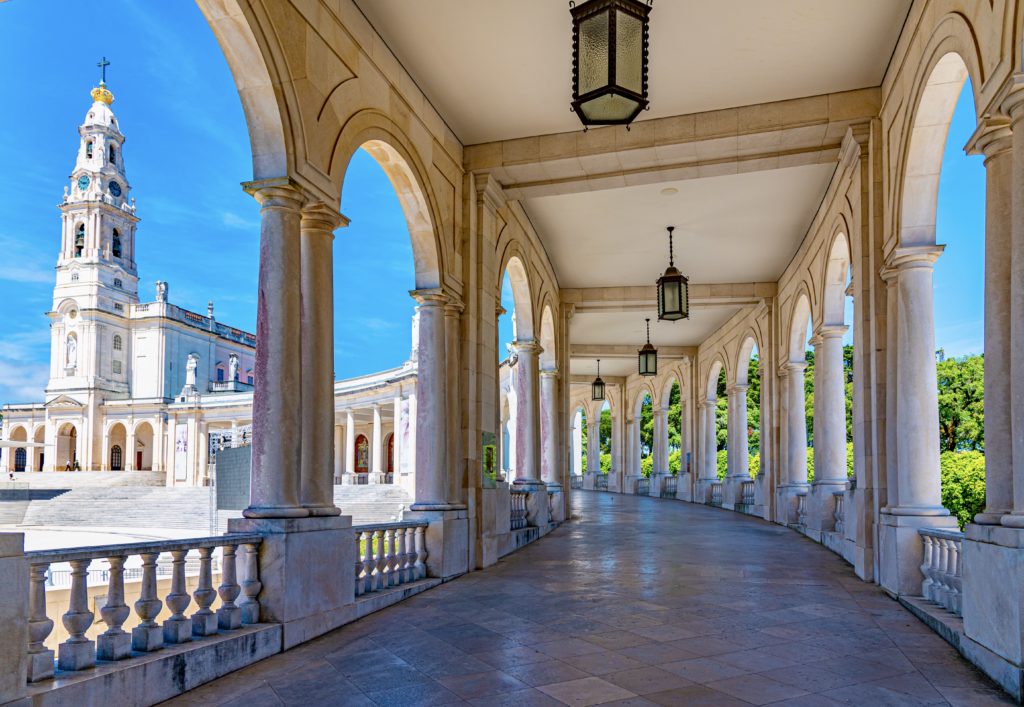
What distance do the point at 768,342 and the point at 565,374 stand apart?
539 centimetres

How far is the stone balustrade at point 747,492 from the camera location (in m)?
24.0

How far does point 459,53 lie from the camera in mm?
9141

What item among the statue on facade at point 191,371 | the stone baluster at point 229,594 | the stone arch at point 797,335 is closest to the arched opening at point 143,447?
the statue on facade at point 191,371

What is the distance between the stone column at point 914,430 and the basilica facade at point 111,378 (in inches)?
2163

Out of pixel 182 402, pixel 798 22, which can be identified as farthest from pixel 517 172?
pixel 182 402

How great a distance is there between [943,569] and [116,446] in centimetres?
7410

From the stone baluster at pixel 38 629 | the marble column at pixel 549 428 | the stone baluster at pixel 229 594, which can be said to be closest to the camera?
the stone baluster at pixel 38 629

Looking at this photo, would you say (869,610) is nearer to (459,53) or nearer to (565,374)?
(459,53)

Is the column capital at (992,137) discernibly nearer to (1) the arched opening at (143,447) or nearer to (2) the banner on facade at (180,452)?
(2) the banner on facade at (180,452)

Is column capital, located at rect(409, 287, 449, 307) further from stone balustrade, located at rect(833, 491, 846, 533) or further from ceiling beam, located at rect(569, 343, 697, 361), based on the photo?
ceiling beam, located at rect(569, 343, 697, 361)

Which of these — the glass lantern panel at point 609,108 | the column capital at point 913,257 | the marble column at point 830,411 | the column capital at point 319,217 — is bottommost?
the marble column at point 830,411

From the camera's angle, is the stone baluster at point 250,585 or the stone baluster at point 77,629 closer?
the stone baluster at point 77,629

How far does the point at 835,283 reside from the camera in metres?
14.2

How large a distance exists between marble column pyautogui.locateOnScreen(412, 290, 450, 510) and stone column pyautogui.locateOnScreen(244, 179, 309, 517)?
11.9 ft
